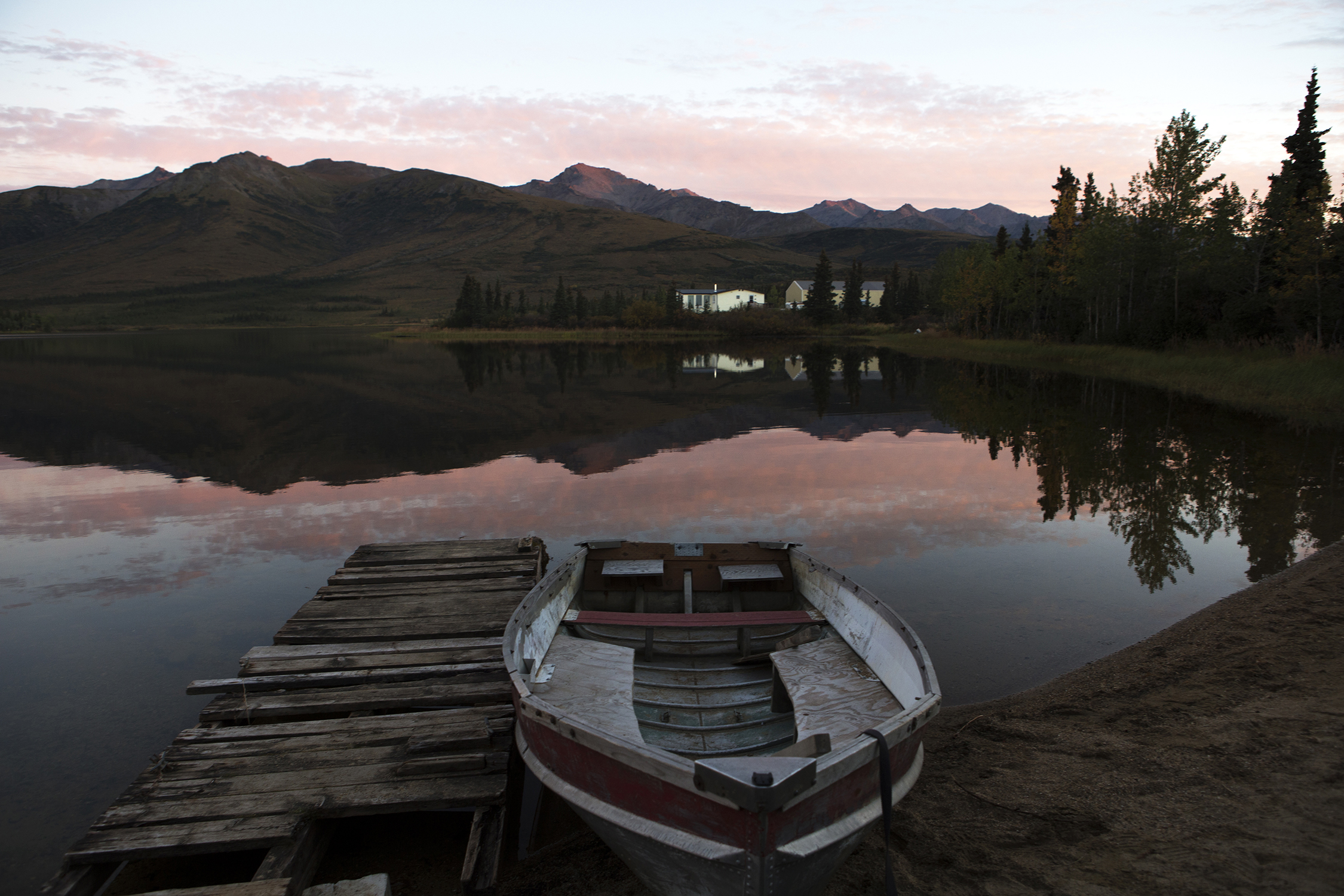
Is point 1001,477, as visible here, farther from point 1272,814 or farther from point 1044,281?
point 1044,281

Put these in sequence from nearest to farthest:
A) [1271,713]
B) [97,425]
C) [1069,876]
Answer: [1069,876] < [1271,713] < [97,425]

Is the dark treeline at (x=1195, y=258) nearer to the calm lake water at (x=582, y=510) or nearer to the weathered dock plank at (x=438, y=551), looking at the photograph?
the calm lake water at (x=582, y=510)

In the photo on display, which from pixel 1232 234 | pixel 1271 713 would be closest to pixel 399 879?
pixel 1271 713

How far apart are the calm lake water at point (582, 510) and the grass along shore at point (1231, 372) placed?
6.79ft

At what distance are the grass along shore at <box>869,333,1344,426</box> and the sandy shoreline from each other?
23.4 metres

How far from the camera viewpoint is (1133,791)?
5402 mm

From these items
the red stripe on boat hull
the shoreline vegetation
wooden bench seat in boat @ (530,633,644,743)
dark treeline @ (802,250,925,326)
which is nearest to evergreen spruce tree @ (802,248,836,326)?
dark treeline @ (802,250,925,326)

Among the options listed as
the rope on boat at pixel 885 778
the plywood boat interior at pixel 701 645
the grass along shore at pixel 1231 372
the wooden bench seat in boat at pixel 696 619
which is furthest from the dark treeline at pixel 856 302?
the rope on boat at pixel 885 778

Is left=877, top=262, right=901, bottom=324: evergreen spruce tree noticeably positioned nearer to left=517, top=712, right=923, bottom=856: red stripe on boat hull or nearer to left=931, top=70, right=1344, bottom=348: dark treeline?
Answer: left=931, top=70, right=1344, bottom=348: dark treeline

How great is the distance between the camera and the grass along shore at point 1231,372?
88.0 ft

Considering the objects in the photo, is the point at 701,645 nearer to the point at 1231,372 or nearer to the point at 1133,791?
the point at 1133,791

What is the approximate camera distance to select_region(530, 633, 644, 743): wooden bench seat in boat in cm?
579

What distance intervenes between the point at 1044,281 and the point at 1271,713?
Answer: 63556 mm

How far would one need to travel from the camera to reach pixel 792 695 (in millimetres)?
6152
